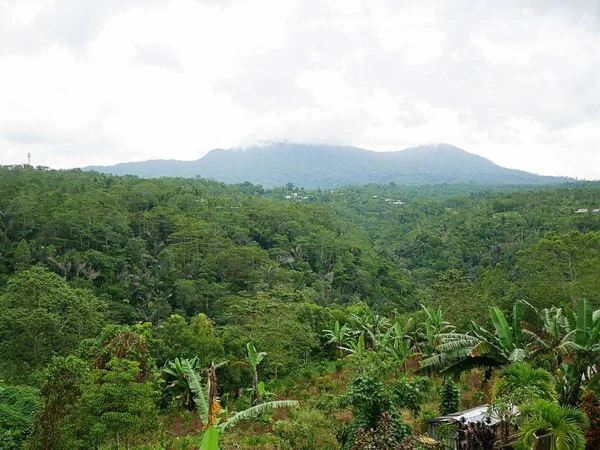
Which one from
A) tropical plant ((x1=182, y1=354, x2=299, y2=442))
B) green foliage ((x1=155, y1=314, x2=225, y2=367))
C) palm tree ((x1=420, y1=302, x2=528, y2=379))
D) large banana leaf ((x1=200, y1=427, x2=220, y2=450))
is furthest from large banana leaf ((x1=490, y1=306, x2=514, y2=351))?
green foliage ((x1=155, y1=314, x2=225, y2=367))

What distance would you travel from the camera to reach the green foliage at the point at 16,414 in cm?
1080

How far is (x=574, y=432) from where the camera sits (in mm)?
7086

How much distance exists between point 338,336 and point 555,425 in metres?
14.9

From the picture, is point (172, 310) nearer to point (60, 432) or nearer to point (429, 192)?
point (60, 432)

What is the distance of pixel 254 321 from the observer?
64.5ft

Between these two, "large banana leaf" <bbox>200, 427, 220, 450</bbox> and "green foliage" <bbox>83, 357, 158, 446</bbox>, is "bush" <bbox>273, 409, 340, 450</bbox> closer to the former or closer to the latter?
"green foliage" <bbox>83, 357, 158, 446</bbox>

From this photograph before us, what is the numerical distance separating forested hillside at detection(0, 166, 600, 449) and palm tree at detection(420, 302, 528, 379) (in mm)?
46

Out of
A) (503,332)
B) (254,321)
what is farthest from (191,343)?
(503,332)

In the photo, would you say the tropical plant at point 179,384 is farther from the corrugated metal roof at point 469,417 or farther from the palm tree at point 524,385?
the palm tree at point 524,385

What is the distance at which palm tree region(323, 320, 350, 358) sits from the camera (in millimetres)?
21516

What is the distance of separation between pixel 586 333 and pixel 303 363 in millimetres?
14402

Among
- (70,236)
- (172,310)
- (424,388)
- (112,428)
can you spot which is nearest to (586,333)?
(424,388)

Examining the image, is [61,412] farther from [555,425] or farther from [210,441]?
[555,425]

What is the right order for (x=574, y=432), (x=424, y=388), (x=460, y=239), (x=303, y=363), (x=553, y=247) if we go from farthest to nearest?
(x=460, y=239) → (x=553, y=247) → (x=303, y=363) → (x=424, y=388) → (x=574, y=432)
